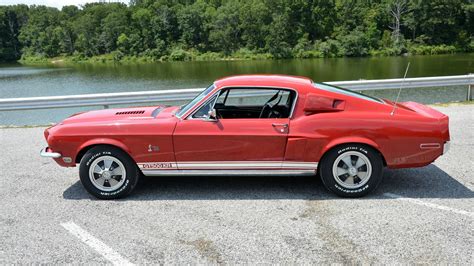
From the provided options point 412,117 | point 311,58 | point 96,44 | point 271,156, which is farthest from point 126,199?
point 96,44

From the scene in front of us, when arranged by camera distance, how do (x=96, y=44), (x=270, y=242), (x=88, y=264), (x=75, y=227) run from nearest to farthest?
(x=88, y=264), (x=270, y=242), (x=75, y=227), (x=96, y=44)

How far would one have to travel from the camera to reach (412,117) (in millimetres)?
4645

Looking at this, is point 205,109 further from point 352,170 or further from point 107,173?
point 352,170

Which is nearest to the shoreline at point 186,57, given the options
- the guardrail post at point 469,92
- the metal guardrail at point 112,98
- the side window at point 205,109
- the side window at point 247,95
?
the guardrail post at point 469,92

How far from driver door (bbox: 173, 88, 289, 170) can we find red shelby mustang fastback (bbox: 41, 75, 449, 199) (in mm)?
11

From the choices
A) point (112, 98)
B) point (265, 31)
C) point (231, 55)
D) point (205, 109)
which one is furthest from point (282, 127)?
point (265, 31)

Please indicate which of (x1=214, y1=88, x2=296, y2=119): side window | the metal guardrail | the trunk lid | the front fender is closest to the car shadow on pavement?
the front fender

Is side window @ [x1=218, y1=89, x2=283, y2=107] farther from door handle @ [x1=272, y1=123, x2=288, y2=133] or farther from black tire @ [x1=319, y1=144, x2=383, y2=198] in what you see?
black tire @ [x1=319, y1=144, x2=383, y2=198]

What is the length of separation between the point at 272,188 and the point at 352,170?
41.4 inches

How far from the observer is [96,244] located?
3.85 m

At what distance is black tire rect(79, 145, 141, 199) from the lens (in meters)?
4.79

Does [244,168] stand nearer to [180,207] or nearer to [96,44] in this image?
[180,207]

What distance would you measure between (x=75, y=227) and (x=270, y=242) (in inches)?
80.5

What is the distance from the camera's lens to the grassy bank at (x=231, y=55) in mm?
75562
